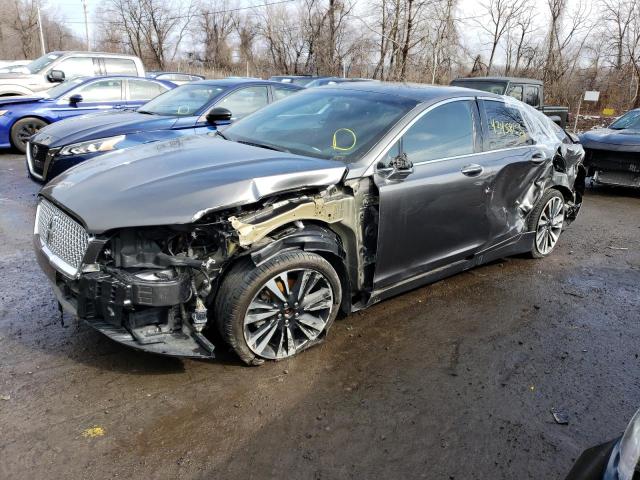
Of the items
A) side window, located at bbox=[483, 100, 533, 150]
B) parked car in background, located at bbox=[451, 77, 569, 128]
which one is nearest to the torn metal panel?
side window, located at bbox=[483, 100, 533, 150]

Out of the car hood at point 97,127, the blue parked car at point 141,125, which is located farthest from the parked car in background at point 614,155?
the car hood at point 97,127

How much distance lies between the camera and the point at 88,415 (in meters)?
2.73

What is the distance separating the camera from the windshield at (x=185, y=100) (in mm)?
7113

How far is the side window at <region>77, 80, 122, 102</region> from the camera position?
9.80 m

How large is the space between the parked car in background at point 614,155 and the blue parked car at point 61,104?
8.65 metres

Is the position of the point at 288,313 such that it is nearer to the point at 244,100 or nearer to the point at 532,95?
the point at 244,100

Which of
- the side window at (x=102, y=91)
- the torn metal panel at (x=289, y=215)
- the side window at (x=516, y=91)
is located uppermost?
the side window at (x=516, y=91)

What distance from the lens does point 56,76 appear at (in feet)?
35.4

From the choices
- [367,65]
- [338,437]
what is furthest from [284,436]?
[367,65]

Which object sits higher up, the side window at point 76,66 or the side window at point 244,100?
the side window at point 76,66

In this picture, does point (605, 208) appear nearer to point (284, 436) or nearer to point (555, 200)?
point (555, 200)

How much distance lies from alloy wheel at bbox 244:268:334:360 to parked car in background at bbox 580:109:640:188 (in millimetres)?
7585

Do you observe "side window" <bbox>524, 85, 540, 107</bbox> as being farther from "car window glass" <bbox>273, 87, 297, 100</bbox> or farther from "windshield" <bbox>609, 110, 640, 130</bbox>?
"car window glass" <bbox>273, 87, 297, 100</bbox>

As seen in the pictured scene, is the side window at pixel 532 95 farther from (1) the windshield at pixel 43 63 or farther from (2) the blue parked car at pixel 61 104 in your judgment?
(1) the windshield at pixel 43 63
